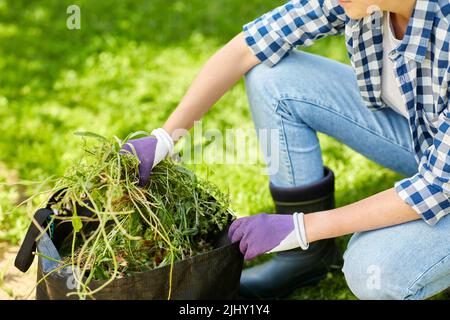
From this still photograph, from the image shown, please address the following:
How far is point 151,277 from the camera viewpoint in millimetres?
1520

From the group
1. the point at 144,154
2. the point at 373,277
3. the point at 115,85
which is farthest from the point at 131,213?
the point at 115,85

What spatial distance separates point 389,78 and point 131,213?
28.6 inches

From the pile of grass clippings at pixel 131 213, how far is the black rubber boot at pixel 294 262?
9.9 inches

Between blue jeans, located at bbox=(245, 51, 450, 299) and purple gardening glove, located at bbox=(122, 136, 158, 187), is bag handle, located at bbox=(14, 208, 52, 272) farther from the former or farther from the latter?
blue jeans, located at bbox=(245, 51, 450, 299)

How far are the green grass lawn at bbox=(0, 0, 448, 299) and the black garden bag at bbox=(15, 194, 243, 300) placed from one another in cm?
52

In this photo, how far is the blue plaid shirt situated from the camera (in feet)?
5.06

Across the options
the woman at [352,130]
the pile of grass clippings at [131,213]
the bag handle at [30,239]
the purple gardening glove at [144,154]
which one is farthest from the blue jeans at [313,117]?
the bag handle at [30,239]

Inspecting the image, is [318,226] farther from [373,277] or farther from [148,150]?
[148,150]

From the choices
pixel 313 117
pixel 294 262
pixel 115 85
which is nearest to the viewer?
pixel 313 117

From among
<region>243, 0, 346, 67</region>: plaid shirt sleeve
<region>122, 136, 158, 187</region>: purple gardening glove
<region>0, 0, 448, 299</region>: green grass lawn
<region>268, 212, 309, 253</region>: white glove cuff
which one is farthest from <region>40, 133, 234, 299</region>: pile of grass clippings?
<region>0, 0, 448, 299</region>: green grass lawn

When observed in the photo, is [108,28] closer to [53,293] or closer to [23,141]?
[23,141]

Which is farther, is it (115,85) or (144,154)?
(115,85)

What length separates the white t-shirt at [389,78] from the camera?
1.67m

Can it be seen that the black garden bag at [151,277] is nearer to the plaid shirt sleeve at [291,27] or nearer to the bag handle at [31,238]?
the bag handle at [31,238]
